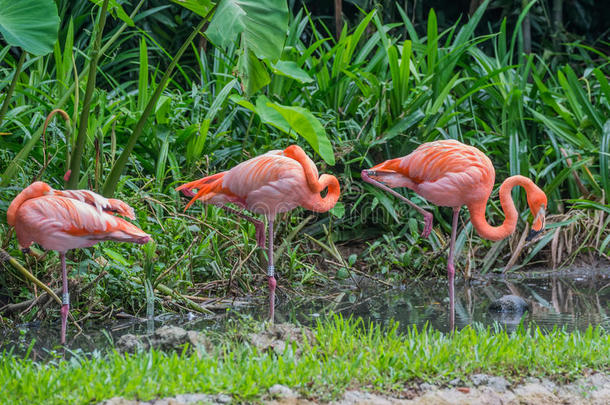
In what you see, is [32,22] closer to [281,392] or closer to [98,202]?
[98,202]

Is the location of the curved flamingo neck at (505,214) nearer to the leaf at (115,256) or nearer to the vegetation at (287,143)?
the vegetation at (287,143)

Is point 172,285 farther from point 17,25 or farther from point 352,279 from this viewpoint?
point 17,25

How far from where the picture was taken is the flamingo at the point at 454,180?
15.2 feet

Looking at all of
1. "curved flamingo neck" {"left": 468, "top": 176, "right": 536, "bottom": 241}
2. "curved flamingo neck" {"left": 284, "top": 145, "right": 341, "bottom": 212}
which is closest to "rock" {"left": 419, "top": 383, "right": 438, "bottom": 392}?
"curved flamingo neck" {"left": 284, "top": 145, "right": 341, "bottom": 212}

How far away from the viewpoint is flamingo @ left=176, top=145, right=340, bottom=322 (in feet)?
15.0

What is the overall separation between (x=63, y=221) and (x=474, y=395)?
244 cm

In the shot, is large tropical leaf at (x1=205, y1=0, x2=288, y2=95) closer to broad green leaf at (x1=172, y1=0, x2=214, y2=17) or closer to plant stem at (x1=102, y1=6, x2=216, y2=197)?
plant stem at (x1=102, y1=6, x2=216, y2=197)

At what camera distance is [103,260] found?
16.9 feet

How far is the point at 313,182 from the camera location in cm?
459

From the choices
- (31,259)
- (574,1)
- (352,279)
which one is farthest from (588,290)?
(574,1)

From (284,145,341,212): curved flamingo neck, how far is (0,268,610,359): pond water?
0.76 meters

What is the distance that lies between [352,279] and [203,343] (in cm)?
275

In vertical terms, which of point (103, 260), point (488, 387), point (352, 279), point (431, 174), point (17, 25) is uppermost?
point (17, 25)

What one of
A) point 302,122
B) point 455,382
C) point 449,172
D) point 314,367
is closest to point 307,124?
point 302,122
